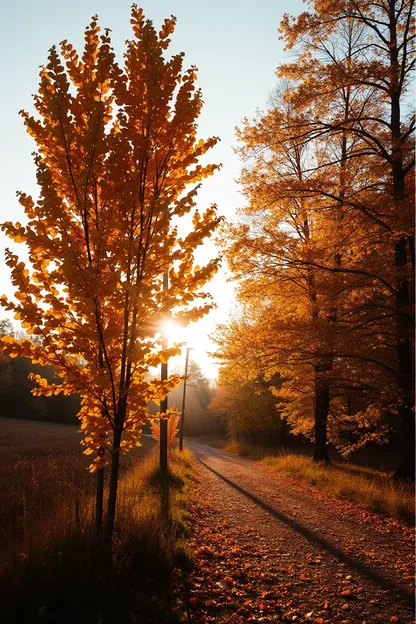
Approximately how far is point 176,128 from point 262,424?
28722 millimetres

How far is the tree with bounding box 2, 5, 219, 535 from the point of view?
3.31 m

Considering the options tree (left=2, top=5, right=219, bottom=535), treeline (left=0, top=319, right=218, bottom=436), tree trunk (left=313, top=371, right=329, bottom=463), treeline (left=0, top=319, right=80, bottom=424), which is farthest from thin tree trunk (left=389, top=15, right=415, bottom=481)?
treeline (left=0, top=319, right=80, bottom=424)

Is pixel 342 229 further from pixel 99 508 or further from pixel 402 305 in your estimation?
pixel 99 508

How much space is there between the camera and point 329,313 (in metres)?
8.77

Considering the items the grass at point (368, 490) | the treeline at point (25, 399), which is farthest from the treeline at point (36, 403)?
the grass at point (368, 490)

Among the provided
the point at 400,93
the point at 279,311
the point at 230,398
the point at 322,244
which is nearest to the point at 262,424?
the point at 230,398

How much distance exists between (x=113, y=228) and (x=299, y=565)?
4.81m

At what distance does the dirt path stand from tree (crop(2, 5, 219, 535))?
1530 mm

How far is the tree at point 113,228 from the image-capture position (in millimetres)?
3307

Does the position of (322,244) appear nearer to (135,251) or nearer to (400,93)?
(400,93)

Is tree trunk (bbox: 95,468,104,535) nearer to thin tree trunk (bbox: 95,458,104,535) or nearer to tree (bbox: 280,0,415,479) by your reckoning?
thin tree trunk (bbox: 95,458,104,535)

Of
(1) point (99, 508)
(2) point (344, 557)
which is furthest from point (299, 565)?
(1) point (99, 508)

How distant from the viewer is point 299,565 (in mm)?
4590

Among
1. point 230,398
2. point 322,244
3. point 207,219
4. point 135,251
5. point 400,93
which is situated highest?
point 400,93
